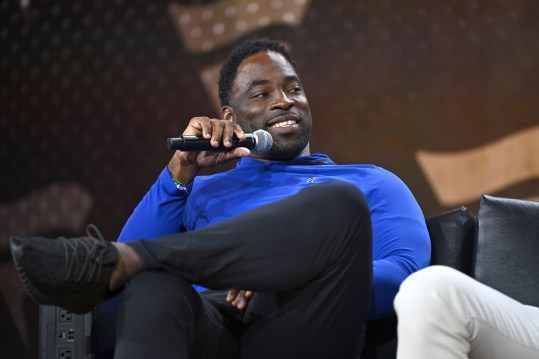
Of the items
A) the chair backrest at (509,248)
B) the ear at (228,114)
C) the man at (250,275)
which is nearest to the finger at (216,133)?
the man at (250,275)

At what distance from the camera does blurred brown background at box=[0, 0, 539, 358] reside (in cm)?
271

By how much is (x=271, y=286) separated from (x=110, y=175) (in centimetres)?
172

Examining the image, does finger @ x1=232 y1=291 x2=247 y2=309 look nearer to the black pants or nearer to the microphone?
the black pants

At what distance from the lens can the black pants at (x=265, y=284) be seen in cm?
112

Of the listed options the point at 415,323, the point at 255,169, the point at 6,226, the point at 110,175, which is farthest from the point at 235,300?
the point at 6,226

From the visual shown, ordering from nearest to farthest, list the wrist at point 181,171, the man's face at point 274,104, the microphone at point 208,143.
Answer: the microphone at point 208,143 < the wrist at point 181,171 < the man's face at point 274,104

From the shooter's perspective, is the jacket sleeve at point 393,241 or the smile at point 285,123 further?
the smile at point 285,123

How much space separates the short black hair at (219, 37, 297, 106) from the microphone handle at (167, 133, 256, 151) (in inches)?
19.3

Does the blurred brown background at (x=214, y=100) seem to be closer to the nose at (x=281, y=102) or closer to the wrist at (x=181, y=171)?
the nose at (x=281, y=102)

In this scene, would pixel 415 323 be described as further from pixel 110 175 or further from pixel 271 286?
pixel 110 175

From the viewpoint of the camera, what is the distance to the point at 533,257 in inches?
59.2

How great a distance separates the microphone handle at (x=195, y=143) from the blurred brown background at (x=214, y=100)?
1244mm

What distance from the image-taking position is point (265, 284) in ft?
3.76

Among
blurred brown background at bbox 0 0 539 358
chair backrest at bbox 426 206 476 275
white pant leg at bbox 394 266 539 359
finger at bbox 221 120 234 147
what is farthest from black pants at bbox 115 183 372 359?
blurred brown background at bbox 0 0 539 358
